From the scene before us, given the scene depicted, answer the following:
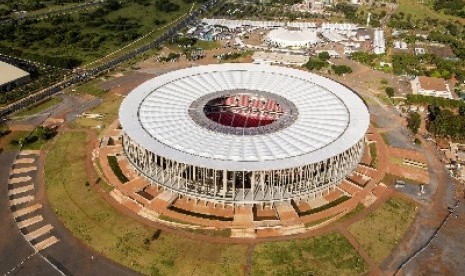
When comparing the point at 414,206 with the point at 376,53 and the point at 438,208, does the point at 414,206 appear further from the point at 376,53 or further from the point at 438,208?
the point at 376,53

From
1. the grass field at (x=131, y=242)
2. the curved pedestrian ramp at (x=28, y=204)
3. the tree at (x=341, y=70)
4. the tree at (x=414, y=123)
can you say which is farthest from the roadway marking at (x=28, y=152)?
the tree at (x=341, y=70)

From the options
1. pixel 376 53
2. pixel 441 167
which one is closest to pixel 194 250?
pixel 441 167

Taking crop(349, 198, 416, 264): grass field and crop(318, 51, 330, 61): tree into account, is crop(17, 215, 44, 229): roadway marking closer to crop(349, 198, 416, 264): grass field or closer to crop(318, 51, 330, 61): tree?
crop(349, 198, 416, 264): grass field

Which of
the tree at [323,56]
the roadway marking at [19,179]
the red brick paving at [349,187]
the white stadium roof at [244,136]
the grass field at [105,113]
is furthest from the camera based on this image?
the tree at [323,56]

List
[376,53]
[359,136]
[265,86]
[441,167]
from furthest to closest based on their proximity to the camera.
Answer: [376,53], [265,86], [441,167], [359,136]

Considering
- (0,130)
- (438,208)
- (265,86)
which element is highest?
(265,86)

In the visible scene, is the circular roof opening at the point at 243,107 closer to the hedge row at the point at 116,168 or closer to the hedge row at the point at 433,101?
the hedge row at the point at 116,168
